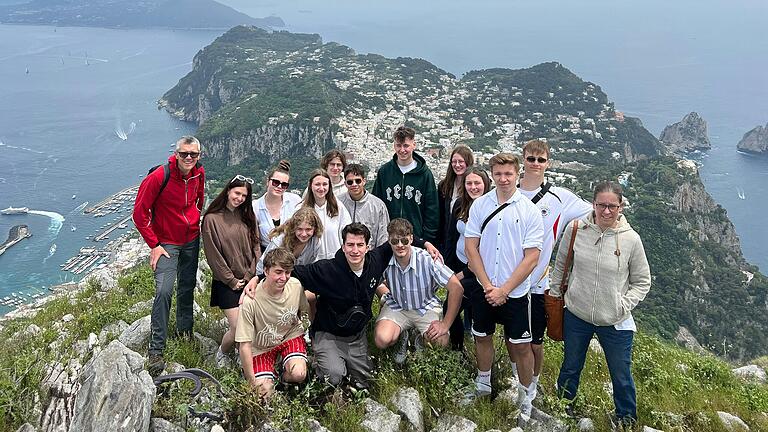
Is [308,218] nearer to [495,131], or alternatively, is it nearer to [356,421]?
[356,421]

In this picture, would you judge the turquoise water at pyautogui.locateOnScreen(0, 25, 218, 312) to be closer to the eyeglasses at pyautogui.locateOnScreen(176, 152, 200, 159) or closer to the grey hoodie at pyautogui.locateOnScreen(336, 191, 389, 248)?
the eyeglasses at pyautogui.locateOnScreen(176, 152, 200, 159)

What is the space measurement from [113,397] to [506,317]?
288 centimetres

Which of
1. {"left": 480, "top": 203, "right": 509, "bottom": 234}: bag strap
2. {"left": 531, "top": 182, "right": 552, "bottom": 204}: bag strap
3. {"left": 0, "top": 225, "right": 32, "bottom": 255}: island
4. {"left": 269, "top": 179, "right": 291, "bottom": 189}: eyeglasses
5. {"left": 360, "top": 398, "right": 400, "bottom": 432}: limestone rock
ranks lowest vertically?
{"left": 0, "top": 225, "right": 32, "bottom": 255}: island

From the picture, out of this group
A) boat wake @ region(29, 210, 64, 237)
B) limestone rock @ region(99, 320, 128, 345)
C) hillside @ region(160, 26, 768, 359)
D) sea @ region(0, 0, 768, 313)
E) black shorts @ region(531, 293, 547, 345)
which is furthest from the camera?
sea @ region(0, 0, 768, 313)

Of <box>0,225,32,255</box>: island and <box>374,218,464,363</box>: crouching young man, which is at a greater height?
<box>374,218,464,363</box>: crouching young man

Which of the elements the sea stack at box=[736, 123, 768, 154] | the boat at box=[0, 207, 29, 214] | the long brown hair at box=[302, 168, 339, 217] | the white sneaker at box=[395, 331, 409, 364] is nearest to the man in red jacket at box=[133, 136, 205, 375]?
the long brown hair at box=[302, 168, 339, 217]

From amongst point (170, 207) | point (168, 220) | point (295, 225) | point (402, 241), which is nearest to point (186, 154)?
point (170, 207)

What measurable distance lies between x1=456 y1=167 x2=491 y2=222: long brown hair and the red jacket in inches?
99.1

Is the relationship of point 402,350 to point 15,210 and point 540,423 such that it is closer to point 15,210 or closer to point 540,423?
point 540,423

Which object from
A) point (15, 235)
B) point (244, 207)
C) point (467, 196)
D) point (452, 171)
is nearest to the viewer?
point (244, 207)

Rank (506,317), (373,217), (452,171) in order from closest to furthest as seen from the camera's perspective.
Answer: (506,317)
(373,217)
(452,171)

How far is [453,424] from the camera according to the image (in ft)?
12.6

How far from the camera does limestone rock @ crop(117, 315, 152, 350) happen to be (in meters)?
4.80

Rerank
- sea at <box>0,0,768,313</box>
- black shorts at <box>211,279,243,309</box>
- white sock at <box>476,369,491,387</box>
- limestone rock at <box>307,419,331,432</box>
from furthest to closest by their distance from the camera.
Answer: sea at <box>0,0,768,313</box> < black shorts at <box>211,279,243,309</box> < white sock at <box>476,369,491,387</box> < limestone rock at <box>307,419,331,432</box>
